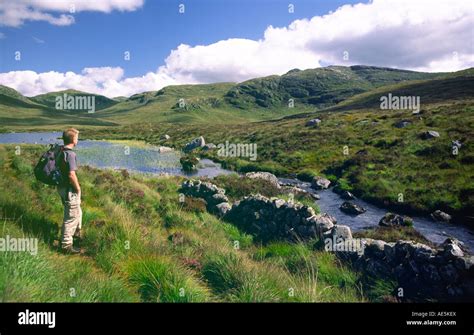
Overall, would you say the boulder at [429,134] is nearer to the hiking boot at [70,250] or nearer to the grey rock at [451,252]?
the grey rock at [451,252]

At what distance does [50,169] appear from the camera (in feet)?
22.4

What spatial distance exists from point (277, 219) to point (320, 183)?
38.2 feet

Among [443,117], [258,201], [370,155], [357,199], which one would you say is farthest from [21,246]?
[443,117]

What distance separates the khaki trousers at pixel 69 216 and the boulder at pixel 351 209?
16096 millimetres

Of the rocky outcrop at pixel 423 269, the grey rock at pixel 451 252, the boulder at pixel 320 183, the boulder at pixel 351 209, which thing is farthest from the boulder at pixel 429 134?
the grey rock at pixel 451 252

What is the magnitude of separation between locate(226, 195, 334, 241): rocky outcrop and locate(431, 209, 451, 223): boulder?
7017 millimetres

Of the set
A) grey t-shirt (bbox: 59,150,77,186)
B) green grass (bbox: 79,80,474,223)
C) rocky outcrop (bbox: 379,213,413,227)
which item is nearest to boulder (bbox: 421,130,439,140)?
green grass (bbox: 79,80,474,223)

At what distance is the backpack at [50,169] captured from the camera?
6.81 metres

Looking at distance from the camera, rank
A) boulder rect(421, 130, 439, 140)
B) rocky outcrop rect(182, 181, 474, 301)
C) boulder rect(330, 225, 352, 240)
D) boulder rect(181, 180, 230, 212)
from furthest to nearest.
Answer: boulder rect(421, 130, 439, 140) < boulder rect(181, 180, 230, 212) < boulder rect(330, 225, 352, 240) < rocky outcrop rect(182, 181, 474, 301)

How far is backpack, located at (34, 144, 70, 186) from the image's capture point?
6.81m

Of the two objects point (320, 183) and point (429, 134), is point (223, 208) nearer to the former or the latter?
point (320, 183)

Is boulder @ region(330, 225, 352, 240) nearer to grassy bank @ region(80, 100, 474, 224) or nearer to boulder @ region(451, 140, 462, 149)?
grassy bank @ region(80, 100, 474, 224)
